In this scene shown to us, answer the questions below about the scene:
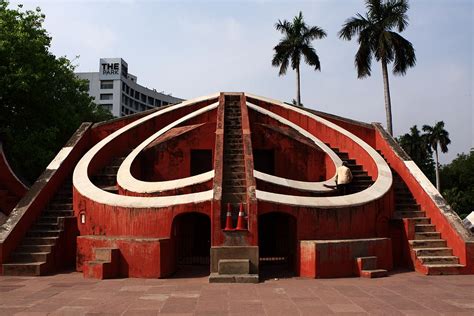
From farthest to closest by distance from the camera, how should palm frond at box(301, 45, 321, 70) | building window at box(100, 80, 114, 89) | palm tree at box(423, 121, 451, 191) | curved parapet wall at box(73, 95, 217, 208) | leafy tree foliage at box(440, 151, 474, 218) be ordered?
building window at box(100, 80, 114, 89)
palm tree at box(423, 121, 451, 191)
leafy tree foliage at box(440, 151, 474, 218)
palm frond at box(301, 45, 321, 70)
curved parapet wall at box(73, 95, 217, 208)

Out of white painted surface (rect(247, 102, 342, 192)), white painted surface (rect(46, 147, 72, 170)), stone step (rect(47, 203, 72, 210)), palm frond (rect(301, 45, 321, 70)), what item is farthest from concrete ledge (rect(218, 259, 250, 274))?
palm frond (rect(301, 45, 321, 70))

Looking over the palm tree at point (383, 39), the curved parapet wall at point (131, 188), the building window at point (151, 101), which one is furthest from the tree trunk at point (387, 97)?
the building window at point (151, 101)

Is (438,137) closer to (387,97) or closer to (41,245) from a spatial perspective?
(387,97)

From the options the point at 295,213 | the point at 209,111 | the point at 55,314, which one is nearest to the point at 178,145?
the point at 209,111

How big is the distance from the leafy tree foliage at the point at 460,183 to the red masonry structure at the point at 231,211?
2542 cm

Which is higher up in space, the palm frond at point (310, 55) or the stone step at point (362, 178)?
the palm frond at point (310, 55)

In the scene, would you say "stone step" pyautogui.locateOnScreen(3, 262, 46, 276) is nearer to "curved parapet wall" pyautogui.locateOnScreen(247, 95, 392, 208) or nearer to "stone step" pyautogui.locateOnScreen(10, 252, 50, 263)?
"stone step" pyautogui.locateOnScreen(10, 252, 50, 263)

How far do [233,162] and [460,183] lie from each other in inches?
1431

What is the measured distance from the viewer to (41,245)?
27.2ft

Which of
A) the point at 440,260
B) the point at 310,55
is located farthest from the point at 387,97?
the point at 440,260

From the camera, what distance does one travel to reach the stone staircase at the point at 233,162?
7922 millimetres

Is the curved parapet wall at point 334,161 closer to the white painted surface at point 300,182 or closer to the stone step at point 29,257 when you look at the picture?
the white painted surface at point 300,182

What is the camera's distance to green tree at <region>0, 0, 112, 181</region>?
14.0 metres

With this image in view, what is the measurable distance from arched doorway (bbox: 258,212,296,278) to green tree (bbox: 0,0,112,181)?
7.58 meters
